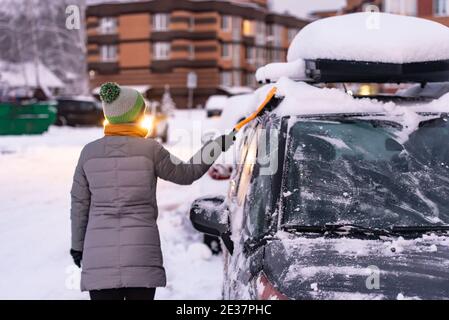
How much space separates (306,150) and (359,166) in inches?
11.5

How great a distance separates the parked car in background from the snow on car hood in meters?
29.3

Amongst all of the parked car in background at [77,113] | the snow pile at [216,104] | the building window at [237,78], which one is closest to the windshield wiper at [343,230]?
the parked car in background at [77,113]

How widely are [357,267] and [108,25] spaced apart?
62598mm

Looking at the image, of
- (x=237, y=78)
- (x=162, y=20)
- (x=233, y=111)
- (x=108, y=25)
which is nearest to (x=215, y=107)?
(x=162, y=20)

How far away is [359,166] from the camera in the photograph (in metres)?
3.00

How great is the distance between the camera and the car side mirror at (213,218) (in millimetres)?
3068

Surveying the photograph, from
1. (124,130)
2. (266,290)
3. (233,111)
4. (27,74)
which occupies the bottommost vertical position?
(266,290)

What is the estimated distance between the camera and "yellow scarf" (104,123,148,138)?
3109 mm

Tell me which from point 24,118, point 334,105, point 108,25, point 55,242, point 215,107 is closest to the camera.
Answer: point 334,105

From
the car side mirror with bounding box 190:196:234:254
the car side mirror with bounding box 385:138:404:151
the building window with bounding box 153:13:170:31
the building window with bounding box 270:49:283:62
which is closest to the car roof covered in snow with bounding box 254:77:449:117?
the car side mirror with bounding box 385:138:404:151

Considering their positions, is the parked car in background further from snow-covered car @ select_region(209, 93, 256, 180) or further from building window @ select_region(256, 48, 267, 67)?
building window @ select_region(256, 48, 267, 67)

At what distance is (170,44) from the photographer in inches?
2402

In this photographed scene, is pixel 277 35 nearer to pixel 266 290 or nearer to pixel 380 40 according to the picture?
pixel 380 40

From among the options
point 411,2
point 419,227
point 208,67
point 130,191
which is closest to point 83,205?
point 130,191
